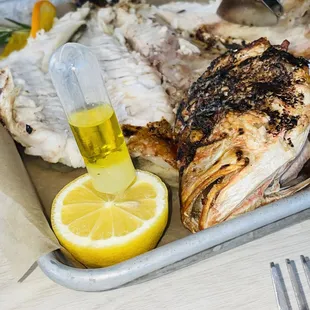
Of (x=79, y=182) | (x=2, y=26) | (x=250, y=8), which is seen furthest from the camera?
(x=2, y=26)

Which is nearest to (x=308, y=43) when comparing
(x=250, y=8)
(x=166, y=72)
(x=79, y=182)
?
(x=250, y=8)

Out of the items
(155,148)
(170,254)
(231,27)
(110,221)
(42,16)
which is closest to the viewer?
(170,254)

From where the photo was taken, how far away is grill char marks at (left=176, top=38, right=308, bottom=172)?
129cm

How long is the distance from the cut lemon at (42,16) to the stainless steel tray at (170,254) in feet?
3.46

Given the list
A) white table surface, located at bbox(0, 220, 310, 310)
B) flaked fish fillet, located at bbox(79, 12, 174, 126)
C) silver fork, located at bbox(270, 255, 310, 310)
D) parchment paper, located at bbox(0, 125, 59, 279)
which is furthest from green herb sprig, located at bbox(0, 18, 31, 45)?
silver fork, located at bbox(270, 255, 310, 310)

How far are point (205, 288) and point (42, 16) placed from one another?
4.05 ft

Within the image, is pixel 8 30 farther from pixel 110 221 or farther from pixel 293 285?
pixel 293 285

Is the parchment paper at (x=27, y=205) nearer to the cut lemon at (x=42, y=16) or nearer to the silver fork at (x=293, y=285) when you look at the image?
the silver fork at (x=293, y=285)

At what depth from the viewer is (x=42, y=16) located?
6.72ft

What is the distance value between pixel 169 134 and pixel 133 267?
1.70 feet

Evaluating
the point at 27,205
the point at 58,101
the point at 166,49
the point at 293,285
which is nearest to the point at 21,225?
the point at 27,205

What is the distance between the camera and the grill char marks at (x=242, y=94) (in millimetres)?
1287

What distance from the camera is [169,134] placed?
158 centimetres

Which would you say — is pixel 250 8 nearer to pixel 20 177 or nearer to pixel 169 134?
pixel 169 134
